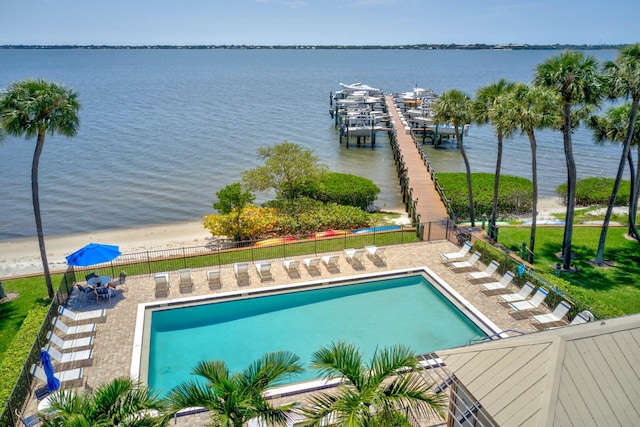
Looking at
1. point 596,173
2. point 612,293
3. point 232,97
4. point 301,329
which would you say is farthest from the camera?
point 232,97

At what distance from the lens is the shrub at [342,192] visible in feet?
102

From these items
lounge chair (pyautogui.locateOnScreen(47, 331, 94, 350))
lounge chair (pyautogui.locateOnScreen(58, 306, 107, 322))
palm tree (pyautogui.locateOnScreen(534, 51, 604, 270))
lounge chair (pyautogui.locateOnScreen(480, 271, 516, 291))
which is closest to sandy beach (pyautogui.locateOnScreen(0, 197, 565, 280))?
lounge chair (pyautogui.locateOnScreen(58, 306, 107, 322))

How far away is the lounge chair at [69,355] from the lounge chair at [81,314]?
1.83 metres

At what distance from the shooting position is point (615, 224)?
85.4ft

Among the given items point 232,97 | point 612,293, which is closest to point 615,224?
point 612,293

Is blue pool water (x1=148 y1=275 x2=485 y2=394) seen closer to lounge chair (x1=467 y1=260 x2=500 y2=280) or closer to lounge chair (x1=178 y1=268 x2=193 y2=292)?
lounge chair (x1=178 y1=268 x2=193 y2=292)

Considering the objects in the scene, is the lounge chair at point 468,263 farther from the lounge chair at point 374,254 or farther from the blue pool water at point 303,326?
the lounge chair at point 374,254

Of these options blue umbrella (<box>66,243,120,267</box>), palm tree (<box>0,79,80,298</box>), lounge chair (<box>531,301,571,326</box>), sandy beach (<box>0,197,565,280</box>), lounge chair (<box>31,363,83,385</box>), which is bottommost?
sandy beach (<box>0,197,565,280</box>)

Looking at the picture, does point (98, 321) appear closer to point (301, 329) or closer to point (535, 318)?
point (301, 329)

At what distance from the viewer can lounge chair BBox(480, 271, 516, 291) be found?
707 inches

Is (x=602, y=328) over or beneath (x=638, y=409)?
over

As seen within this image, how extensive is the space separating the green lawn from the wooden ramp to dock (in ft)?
12.1

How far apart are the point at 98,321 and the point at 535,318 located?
48.4 ft

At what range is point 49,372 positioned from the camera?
12.3 meters
